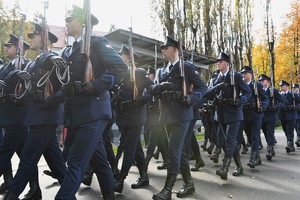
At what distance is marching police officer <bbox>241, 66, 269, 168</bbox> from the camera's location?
287 inches

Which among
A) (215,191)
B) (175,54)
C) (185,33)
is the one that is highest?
(185,33)

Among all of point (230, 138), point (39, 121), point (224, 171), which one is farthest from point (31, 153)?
point (230, 138)

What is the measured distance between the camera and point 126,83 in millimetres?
5664

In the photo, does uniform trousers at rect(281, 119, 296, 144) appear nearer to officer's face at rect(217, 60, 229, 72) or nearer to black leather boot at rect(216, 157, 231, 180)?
officer's face at rect(217, 60, 229, 72)

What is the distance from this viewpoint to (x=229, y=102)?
241 inches

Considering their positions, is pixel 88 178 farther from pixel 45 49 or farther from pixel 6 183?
pixel 45 49

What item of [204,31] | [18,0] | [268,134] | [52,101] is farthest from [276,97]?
[18,0]

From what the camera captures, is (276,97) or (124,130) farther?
(276,97)

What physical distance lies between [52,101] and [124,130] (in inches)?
68.1

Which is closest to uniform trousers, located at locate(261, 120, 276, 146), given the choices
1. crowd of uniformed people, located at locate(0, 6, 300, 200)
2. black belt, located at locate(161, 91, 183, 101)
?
crowd of uniformed people, located at locate(0, 6, 300, 200)

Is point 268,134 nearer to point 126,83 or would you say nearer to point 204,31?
A: point 126,83

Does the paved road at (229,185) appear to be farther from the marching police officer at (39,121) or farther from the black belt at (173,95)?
the black belt at (173,95)

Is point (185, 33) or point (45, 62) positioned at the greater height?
point (185, 33)

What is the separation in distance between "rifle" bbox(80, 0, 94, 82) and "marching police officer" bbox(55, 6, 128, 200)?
43 millimetres
